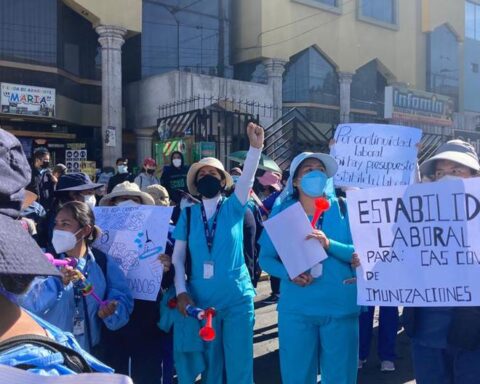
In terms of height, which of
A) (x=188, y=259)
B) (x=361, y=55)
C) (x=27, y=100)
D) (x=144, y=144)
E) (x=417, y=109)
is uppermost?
(x=361, y=55)

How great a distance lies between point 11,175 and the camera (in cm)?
101

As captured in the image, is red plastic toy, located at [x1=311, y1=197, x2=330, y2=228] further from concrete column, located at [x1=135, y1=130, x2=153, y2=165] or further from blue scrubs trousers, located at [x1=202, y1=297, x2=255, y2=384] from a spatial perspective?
concrete column, located at [x1=135, y1=130, x2=153, y2=165]

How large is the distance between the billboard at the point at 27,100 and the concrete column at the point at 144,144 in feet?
10.4

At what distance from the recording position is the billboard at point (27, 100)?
15.1 metres

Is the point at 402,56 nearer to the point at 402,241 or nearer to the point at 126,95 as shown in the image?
the point at 126,95

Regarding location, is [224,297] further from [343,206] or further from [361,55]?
[361,55]

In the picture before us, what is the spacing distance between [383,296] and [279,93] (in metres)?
18.4

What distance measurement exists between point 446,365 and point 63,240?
2196mm

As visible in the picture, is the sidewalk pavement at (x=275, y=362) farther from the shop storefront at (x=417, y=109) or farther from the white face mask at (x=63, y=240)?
the shop storefront at (x=417, y=109)

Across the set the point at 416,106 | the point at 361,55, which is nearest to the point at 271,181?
the point at 416,106

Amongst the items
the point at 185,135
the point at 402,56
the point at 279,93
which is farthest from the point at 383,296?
the point at 402,56

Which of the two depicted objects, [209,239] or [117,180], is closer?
[209,239]

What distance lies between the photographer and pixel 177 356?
3.76 metres

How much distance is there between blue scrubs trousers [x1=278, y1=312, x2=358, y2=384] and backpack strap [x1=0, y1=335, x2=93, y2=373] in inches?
98.3
